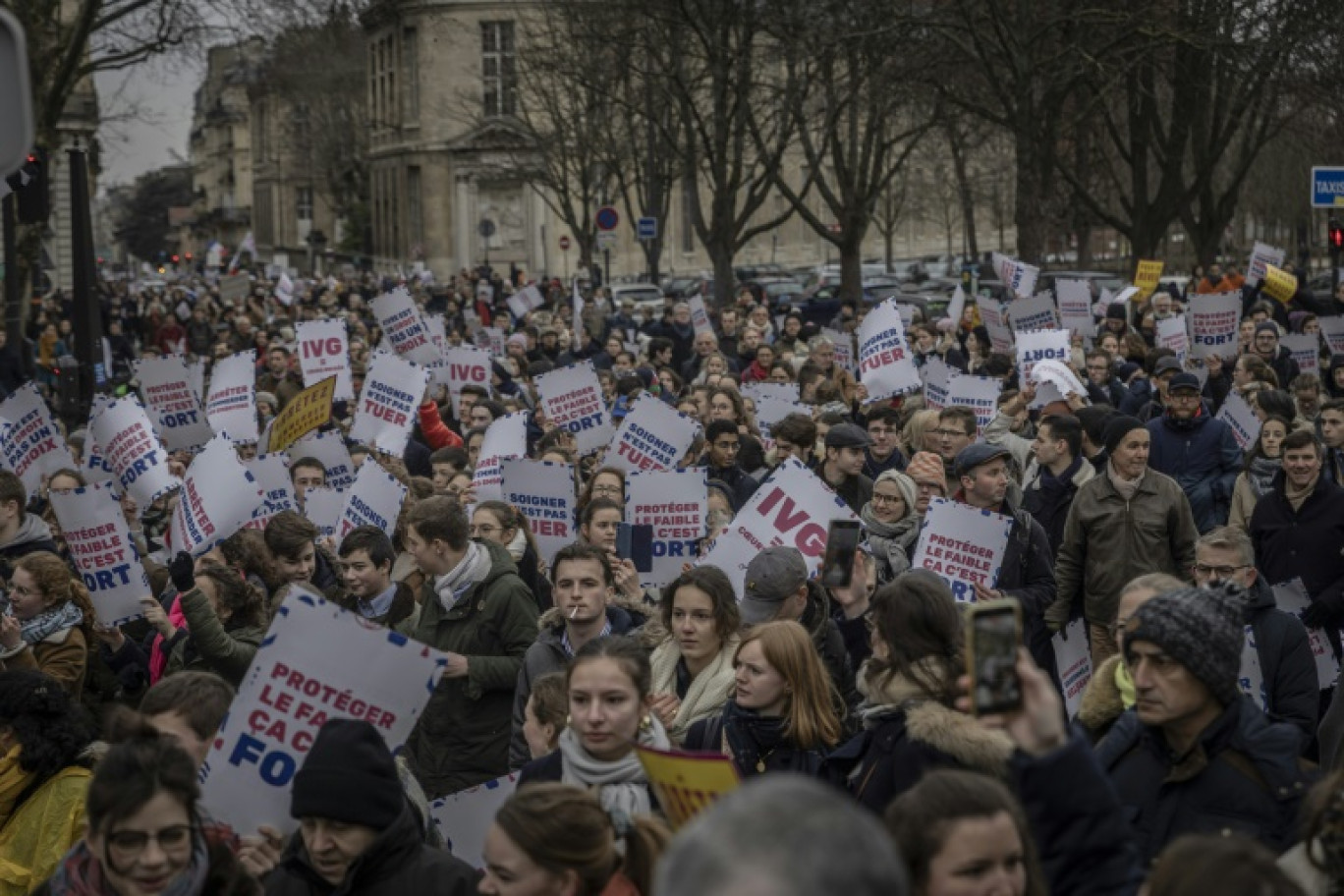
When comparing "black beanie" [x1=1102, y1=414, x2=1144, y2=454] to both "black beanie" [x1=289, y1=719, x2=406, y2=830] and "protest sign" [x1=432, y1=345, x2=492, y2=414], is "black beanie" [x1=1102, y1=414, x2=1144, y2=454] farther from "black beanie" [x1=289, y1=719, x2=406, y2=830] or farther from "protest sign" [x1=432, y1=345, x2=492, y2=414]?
"protest sign" [x1=432, y1=345, x2=492, y2=414]

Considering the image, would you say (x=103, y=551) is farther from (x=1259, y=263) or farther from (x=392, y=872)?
(x=1259, y=263)

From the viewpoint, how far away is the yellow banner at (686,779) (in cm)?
462

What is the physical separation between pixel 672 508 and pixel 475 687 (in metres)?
2.18

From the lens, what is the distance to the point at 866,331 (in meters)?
15.8

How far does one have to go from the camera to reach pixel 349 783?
5078 mm

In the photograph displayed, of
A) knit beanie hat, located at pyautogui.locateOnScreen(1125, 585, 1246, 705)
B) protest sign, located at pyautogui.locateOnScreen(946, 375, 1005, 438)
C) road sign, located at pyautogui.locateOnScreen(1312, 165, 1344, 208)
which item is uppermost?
road sign, located at pyautogui.locateOnScreen(1312, 165, 1344, 208)

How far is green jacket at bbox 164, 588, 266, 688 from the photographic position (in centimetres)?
751

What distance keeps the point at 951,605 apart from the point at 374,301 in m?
13.2

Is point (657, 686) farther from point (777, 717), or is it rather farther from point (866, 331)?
point (866, 331)

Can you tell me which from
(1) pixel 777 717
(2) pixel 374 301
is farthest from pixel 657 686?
(2) pixel 374 301

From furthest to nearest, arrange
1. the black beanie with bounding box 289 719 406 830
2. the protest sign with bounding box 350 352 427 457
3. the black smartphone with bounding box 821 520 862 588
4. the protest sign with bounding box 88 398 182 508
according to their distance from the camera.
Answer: the protest sign with bounding box 350 352 427 457, the protest sign with bounding box 88 398 182 508, the black smartphone with bounding box 821 520 862 588, the black beanie with bounding box 289 719 406 830

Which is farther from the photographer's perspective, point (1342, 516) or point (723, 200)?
point (723, 200)

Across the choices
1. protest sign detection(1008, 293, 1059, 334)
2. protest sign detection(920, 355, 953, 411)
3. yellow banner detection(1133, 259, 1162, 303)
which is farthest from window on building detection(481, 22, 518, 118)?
protest sign detection(920, 355, 953, 411)

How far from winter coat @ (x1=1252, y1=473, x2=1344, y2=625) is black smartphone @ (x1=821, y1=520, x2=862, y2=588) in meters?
3.09
